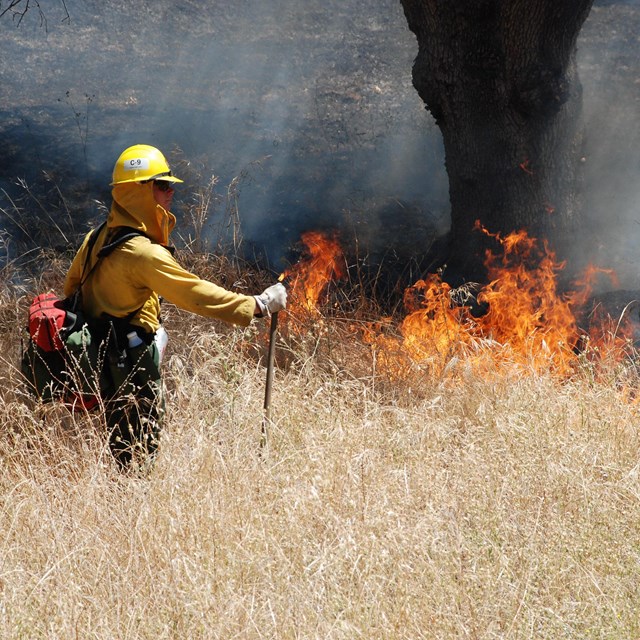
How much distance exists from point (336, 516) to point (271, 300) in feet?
3.55

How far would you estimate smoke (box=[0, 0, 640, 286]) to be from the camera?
793 centimetres

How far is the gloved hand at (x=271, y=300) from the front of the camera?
3971mm

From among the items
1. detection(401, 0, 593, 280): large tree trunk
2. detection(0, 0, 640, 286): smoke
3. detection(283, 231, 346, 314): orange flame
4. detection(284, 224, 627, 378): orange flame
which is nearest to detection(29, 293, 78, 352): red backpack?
detection(284, 224, 627, 378): orange flame

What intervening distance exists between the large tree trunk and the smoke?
2.12 ft

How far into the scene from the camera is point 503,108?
6.06m

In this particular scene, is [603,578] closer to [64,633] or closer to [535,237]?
[64,633]

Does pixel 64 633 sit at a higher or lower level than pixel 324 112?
higher

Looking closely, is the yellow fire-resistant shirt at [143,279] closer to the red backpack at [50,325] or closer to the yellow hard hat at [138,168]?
the yellow hard hat at [138,168]

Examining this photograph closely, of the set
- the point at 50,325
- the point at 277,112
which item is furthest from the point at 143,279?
the point at 277,112

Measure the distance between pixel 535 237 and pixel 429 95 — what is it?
4.18 ft

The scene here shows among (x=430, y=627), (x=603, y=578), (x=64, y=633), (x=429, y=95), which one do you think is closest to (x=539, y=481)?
(x=603, y=578)

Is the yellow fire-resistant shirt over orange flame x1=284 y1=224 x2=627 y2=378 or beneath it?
over

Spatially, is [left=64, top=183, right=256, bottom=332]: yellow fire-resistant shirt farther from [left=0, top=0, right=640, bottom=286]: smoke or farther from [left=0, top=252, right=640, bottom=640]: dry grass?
[left=0, top=0, right=640, bottom=286]: smoke

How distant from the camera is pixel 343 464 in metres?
3.88
